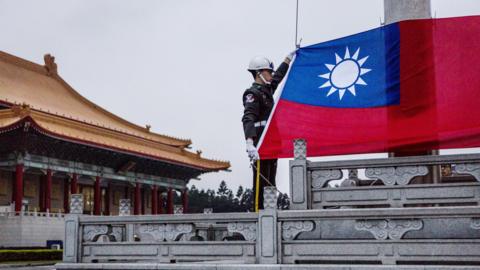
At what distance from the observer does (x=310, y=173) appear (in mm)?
8047

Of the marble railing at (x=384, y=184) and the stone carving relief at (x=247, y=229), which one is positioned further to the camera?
the marble railing at (x=384, y=184)

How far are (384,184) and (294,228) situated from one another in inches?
60.6

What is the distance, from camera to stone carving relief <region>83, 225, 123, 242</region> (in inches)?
314

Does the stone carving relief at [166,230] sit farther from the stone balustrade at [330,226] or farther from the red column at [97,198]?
the red column at [97,198]

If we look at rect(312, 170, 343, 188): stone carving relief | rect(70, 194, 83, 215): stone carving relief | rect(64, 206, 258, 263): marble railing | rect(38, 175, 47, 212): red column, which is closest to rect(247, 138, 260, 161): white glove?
rect(312, 170, 343, 188): stone carving relief

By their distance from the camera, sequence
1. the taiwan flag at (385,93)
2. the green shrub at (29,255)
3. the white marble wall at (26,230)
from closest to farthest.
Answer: the taiwan flag at (385,93)
the green shrub at (29,255)
the white marble wall at (26,230)

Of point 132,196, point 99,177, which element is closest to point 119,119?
point 132,196

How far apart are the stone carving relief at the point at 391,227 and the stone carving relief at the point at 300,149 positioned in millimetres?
1470

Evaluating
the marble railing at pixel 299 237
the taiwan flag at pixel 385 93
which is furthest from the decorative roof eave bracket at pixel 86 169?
the taiwan flag at pixel 385 93

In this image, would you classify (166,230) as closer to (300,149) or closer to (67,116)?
(300,149)

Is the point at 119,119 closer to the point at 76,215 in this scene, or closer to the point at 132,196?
the point at 132,196

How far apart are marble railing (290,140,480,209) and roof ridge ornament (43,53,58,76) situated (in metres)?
32.8

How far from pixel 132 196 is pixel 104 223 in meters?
31.6

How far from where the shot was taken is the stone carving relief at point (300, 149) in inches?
307
